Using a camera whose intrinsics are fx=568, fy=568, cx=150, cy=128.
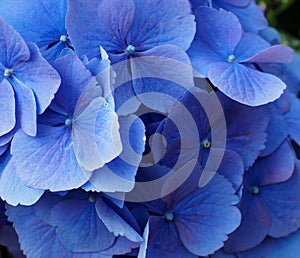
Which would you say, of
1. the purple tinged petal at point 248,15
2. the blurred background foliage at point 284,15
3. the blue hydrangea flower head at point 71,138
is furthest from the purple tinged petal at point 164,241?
the blurred background foliage at point 284,15

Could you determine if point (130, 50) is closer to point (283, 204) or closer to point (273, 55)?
point (273, 55)

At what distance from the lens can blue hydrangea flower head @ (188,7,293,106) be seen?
0.54 m

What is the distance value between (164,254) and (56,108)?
0.18 meters

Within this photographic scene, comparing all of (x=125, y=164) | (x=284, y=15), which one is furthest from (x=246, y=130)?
(x=284, y=15)

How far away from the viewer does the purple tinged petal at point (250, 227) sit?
0.60 m

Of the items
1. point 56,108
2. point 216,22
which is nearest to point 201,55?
point 216,22

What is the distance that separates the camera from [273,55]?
57cm

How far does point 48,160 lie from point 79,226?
0.28ft

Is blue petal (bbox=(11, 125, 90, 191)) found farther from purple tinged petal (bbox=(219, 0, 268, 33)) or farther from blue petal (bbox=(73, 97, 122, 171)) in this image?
purple tinged petal (bbox=(219, 0, 268, 33))

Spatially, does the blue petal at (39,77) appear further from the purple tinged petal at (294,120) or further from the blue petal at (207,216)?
the purple tinged petal at (294,120)

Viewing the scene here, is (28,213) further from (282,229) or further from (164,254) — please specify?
(282,229)

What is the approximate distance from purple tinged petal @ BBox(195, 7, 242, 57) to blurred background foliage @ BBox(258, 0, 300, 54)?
1.67 feet

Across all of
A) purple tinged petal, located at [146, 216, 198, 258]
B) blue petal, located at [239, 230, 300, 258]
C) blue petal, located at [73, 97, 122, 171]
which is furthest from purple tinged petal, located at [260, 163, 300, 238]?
blue petal, located at [73, 97, 122, 171]

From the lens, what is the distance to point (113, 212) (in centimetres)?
53
